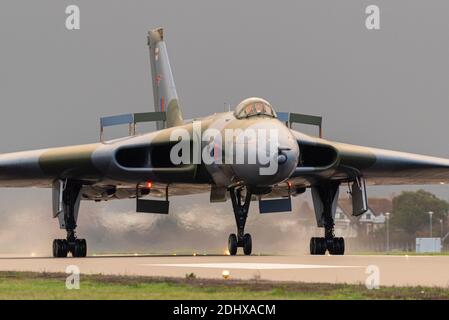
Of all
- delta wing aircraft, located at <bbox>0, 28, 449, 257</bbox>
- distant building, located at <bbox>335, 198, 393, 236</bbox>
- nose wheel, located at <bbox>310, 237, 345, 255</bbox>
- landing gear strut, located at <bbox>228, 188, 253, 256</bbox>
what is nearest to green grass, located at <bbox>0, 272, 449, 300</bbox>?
delta wing aircraft, located at <bbox>0, 28, 449, 257</bbox>

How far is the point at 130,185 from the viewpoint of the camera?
3247cm

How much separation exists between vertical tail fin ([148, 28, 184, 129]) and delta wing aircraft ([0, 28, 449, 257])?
→ 17.3ft

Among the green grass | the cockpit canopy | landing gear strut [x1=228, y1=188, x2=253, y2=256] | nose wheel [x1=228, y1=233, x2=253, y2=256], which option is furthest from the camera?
nose wheel [x1=228, y1=233, x2=253, y2=256]

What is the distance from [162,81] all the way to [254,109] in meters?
11.8

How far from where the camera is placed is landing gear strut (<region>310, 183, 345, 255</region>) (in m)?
31.5

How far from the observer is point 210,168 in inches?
1181

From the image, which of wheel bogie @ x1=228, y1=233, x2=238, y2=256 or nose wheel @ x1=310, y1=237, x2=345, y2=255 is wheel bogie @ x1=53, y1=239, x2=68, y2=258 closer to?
wheel bogie @ x1=228, y1=233, x2=238, y2=256

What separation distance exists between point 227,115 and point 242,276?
14.1m

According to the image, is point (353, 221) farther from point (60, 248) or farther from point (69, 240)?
point (60, 248)

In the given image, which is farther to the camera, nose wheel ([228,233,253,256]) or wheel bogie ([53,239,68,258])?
nose wheel ([228,233,253,256])

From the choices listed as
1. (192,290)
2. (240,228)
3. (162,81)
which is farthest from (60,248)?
(192,290)
